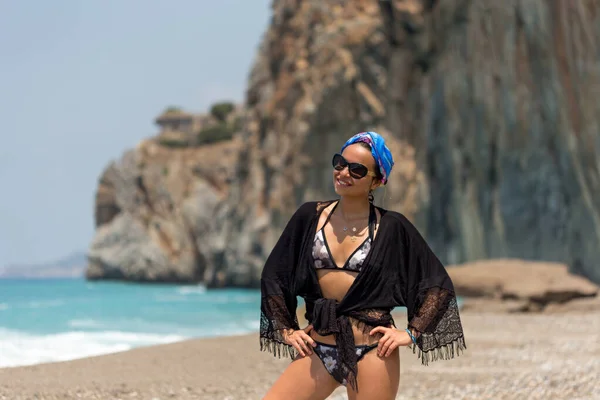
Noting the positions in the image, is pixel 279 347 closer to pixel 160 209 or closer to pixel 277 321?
pixel 277 321

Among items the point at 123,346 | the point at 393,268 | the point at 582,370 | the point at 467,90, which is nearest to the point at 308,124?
the point at 467,90

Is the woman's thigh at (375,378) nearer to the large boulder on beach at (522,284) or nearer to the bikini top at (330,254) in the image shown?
the bikini top at (330,254)

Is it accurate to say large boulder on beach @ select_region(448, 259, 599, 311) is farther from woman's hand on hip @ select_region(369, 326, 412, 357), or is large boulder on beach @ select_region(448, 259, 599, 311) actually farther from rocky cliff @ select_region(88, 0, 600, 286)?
woman's hand on hip @ select_region(369, 326, 412, 357)

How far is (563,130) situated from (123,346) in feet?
55.2

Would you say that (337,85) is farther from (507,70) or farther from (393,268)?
(393,268)

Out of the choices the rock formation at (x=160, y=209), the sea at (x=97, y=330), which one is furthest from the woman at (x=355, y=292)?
the rock formation at (x=160, y=209)

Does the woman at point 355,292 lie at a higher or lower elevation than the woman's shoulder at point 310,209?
lower

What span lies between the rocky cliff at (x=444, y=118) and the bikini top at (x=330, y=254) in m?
18.3

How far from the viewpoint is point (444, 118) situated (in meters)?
37.9

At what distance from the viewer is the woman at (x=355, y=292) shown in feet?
11.4

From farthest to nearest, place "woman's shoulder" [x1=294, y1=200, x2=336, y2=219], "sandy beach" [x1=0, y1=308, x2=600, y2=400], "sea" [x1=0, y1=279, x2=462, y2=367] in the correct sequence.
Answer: "sea" [x1=0, y1=279, x2=462, y2=367], "sandy beach" [x1=0, y1=308, x2=600, y2=400], "woman's shoulder" [x1=294, y1=200, x2=336, y2=219]

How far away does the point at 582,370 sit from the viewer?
975cm

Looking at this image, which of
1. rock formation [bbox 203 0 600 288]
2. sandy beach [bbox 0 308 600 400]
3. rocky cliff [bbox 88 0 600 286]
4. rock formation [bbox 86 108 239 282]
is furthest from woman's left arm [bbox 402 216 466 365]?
rock formation [bbox 86 108 239 282]

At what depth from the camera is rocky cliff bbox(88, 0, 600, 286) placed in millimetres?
27281
